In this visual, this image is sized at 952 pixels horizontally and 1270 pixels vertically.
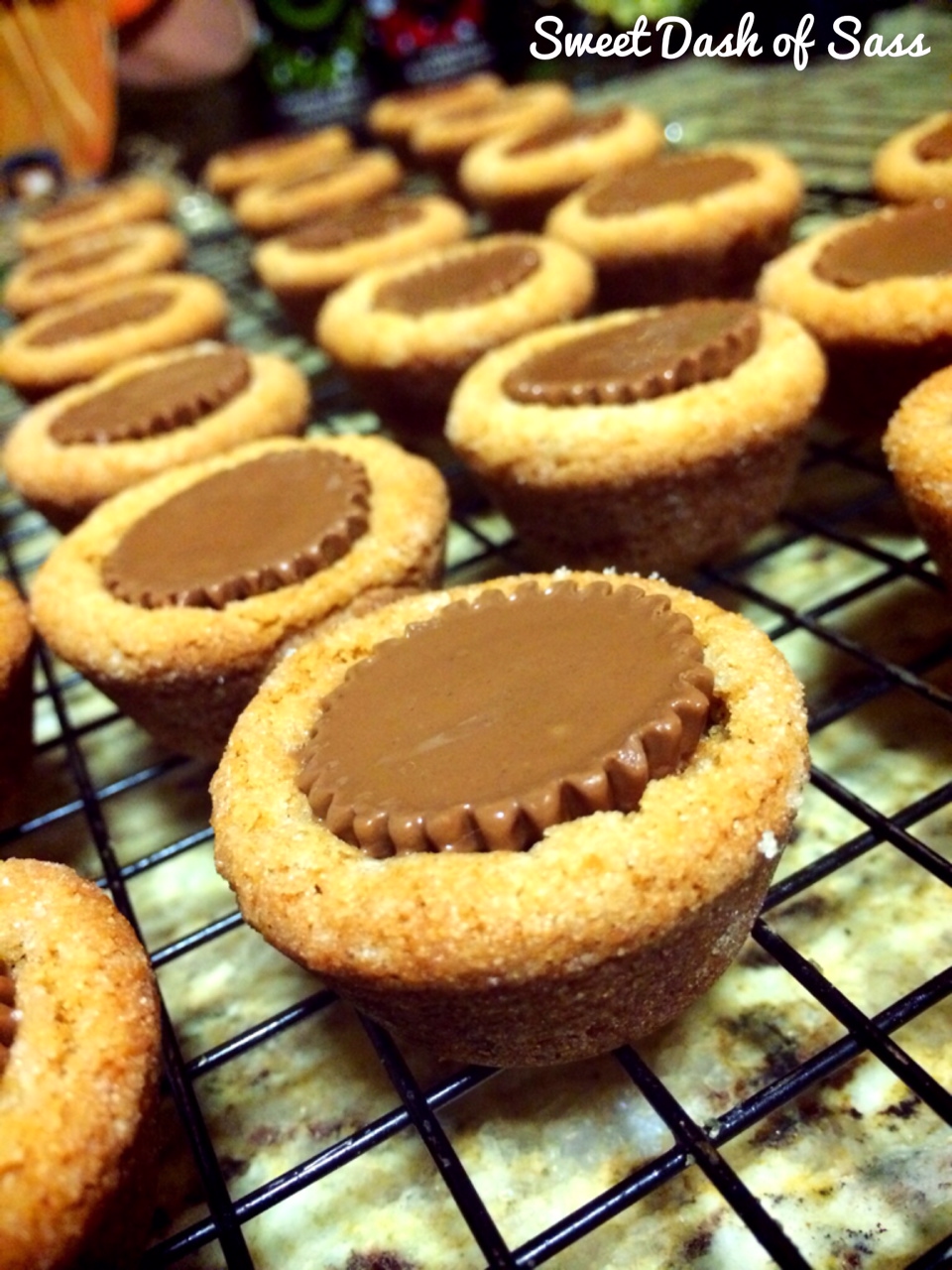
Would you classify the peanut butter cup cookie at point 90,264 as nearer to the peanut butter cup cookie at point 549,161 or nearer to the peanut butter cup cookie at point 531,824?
the peanut butter cup cookie at point 549,161

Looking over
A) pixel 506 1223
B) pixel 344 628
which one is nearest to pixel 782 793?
pixel 506 1223

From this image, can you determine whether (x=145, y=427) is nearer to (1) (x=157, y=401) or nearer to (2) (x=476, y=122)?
(1) (x=157, y=401)

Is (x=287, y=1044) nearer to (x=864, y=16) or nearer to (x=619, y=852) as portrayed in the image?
(x=619, y=852)

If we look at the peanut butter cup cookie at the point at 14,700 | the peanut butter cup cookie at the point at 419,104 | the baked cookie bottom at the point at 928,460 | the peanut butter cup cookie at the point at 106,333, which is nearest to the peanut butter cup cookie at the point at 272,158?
the peanut butter cup cookie at the point at 419,104

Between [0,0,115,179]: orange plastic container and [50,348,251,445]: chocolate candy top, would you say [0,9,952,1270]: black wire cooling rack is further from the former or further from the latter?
[0,0,115,179]: orange plastic container

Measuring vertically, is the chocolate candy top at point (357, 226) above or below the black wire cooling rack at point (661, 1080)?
above

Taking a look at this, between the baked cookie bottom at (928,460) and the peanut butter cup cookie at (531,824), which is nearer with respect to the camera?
the peanut butter cup cookie at (531,824)

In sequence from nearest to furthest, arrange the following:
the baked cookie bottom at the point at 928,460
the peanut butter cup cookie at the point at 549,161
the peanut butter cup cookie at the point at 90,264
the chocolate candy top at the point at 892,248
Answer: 1. the baked cookie bottom at the point at 928,460
2. the chocolate candy top at the point at 892,248
3. the peanut butter cup cookie at the point at 549,161
4. the peanut butter cup cookie at the point at 90,264

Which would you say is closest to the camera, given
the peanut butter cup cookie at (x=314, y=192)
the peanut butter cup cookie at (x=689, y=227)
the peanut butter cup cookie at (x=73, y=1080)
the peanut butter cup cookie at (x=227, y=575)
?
the peanut butter cup cookie at (x=73, y=1080)

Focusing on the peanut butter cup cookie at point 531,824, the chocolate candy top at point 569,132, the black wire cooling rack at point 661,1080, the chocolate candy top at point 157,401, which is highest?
the chocolate candy top at point 569,132
